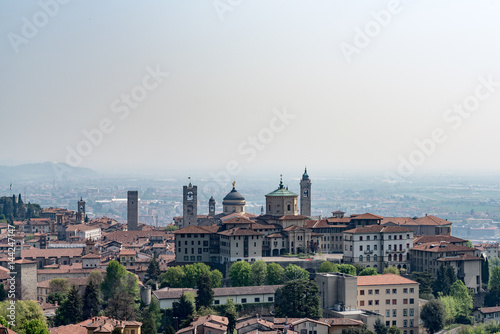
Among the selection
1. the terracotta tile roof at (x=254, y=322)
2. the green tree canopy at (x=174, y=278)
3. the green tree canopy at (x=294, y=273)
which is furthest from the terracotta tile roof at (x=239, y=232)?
the terracotta tile roof at (x=254, y=322)

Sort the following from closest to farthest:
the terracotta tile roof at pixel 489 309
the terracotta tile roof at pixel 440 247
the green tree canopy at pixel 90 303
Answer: the green tree canopy at pixel 90 303 < the terracotta tile roof at pixel 489 309 < the terracotta tile roof at pixel 440 247

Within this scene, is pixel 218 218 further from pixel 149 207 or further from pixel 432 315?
pixel 149 207

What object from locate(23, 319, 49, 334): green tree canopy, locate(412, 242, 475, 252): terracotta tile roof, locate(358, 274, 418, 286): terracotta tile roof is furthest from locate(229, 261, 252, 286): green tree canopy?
locate(23, 319, 49, 334): green tree canopy

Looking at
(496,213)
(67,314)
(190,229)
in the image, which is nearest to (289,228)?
(190,229)

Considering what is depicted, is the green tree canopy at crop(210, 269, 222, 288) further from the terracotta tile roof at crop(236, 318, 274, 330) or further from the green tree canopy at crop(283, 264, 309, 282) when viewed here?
the terracotta tile roof at crop(236, 318, 274, 330)

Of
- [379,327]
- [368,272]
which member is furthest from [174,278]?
[379,327]

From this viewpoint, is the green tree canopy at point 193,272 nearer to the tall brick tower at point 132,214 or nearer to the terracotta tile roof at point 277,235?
the terracotta tile roof at point 277,235
